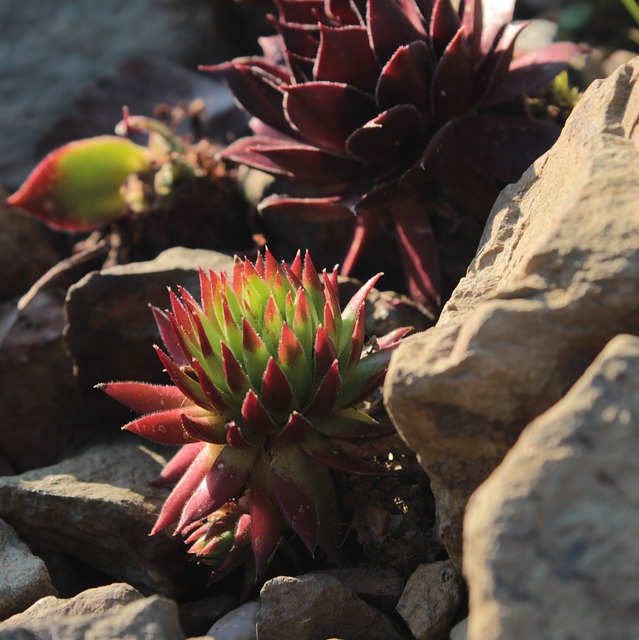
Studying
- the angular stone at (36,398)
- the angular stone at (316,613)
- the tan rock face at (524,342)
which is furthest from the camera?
the angular stone at (36,398)

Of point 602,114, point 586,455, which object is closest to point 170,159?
point 602,114

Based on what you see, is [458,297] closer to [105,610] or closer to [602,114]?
[602,114]

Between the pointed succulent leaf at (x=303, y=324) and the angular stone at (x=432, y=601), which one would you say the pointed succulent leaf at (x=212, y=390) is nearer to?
the pointed succulent leaf at (x=303, y=324)

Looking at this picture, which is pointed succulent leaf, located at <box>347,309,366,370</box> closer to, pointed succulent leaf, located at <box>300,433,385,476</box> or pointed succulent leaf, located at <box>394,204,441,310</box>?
pointed succulent leaf, located at <box>300,433,385,476</box>

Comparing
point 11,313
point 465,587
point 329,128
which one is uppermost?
point 329,128

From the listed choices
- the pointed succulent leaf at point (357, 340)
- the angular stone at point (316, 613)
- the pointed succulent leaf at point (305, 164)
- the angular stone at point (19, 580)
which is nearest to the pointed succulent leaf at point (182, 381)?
the pointed succulent leaf at point (357, 340)
